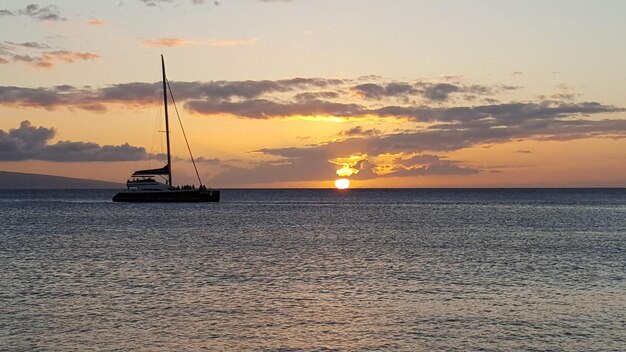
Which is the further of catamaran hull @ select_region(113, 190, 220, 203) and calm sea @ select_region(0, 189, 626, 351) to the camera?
catamaran hull @ select_region(113, 190, 220, 203)

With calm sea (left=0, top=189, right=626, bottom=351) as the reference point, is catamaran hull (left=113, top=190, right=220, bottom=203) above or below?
above

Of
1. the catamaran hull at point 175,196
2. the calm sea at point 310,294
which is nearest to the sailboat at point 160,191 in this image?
the catamaran hull at point 175,196

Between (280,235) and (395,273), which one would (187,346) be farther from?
(280,235)

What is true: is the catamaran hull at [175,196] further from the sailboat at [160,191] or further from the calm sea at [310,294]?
the calm sea at [310,294]

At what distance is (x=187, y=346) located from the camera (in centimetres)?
3162

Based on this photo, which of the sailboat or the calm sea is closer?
the calm sea

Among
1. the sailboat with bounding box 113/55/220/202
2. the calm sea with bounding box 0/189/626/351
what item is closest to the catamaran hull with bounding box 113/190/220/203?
the sailboat with bounding box 113/55/220/202

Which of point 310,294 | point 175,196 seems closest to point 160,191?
point 175,196

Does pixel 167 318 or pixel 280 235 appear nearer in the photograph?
pixel 167 318

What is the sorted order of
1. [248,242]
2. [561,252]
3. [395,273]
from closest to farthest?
[395,273]
[561,252]
[248,242]

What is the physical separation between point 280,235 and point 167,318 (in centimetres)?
5737

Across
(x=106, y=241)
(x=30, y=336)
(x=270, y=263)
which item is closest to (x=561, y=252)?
(x=270, y=263)

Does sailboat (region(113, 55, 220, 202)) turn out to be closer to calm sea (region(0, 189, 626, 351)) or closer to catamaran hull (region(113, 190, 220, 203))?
catamaran hull (region(113, 190, 220, 203))

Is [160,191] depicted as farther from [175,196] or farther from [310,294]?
[310,294]
